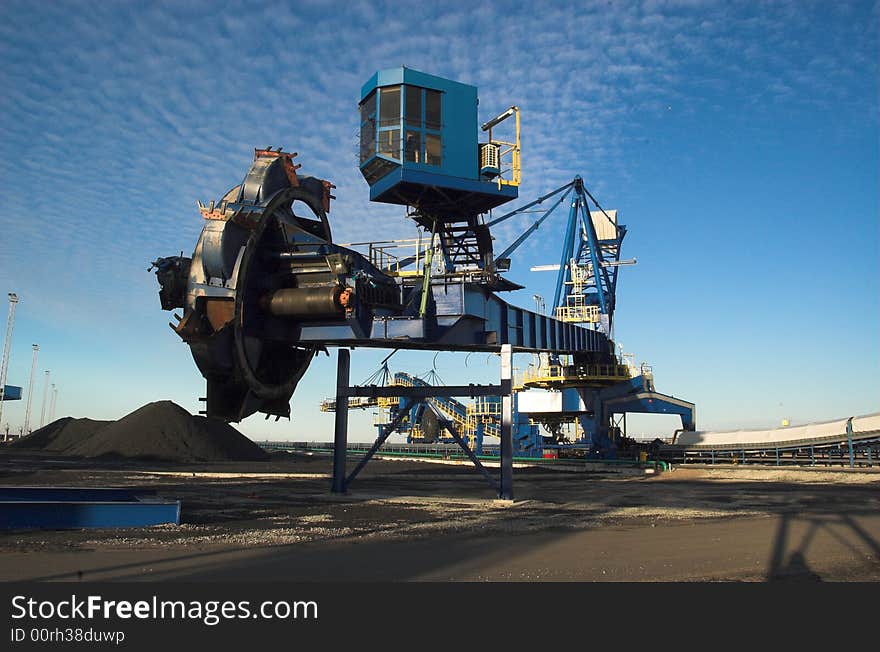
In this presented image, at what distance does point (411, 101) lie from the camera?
18.8 meters

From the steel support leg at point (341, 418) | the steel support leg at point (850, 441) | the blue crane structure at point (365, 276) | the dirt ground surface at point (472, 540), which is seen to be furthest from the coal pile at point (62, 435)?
the steel support leg at point (850, 441)

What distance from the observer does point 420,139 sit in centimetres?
1898

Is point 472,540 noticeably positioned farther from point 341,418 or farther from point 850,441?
point 850,441

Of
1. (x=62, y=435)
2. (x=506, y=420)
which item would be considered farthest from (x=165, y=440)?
(x=506, y=420)

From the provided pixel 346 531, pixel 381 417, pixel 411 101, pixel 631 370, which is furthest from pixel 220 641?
pixel 381 417

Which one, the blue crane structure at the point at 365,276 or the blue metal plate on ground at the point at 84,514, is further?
the blue crane structure at the point at 365,276

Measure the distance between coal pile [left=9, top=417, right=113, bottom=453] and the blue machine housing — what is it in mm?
46433

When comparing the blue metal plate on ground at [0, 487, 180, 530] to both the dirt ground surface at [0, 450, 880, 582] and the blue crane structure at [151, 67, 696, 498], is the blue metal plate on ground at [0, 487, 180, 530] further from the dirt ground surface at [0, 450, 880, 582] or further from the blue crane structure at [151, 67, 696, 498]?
the blue crane structure at [151, 67, 696, 498]

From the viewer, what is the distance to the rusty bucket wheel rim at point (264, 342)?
14531 millimetres

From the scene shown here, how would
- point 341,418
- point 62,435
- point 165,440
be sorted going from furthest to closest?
point 62,435 → point 165,440 → point 341,418

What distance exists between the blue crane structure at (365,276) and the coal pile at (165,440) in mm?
29707

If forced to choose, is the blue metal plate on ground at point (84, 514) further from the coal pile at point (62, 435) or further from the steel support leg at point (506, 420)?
the coal pile at point (62, 435)

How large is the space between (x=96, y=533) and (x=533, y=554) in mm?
8110

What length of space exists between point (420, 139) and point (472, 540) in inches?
468
